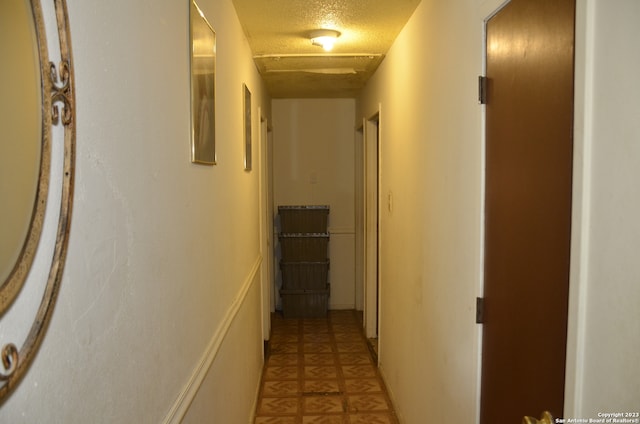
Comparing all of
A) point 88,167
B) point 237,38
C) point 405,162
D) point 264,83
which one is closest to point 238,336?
point 405,162

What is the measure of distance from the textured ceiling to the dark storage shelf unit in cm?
137

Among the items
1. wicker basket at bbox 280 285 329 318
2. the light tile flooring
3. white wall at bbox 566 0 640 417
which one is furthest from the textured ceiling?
the light tile flooring

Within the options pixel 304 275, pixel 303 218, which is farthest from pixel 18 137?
pixel 304 275

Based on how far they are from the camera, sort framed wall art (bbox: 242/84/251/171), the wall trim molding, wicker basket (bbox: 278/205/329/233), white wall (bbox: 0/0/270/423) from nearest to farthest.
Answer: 1. white wall (bbox: 0/0/270/423)
2. the wall trim molding
3. framed wall art (bbox: 242/84/251/171)
4. wicker basket (bbox: 278/205/329/233)

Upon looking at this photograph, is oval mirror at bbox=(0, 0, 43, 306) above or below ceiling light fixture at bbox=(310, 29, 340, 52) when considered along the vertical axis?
below

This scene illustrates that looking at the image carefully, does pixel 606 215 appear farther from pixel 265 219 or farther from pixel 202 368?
pixel 265 219

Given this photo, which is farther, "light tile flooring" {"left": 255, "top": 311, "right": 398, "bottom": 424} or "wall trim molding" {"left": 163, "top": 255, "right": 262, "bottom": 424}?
"light tile flooring" {"left": 255, "top": 311, "right": 398, "bottom": 424}

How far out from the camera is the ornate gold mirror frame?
1.79 ft

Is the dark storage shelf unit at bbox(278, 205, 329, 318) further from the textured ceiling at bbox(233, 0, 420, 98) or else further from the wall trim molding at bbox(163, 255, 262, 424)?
the wall trim molding at bbox(163, 255, 262, 424)

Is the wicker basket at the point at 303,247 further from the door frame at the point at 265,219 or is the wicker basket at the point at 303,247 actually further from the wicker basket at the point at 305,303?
the wicker basket at the point at 305,303

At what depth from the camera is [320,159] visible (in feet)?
17.8

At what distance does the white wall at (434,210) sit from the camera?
1710mm

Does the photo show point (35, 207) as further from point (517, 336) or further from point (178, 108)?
point (517, 336)

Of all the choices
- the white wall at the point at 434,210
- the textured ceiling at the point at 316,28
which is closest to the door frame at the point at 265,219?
the textured ceiling at the point at 316,28
